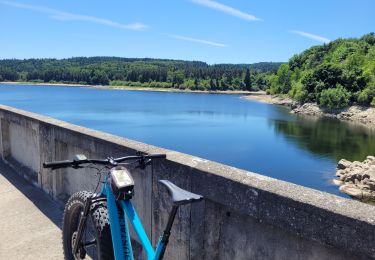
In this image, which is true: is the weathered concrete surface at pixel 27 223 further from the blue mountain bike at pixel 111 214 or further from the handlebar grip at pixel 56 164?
the handlebar grip at pixel 56 164

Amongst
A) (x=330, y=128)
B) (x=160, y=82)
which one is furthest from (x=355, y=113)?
(x=160, y=82)

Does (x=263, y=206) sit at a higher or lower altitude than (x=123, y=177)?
lower

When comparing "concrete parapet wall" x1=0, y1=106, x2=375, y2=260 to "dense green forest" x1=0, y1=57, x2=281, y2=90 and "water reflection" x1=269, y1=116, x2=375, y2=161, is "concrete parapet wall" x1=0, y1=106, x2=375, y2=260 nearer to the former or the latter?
"water reflection" x1=269, y1=116, x2=375, y2=161

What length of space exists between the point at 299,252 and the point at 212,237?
79cm

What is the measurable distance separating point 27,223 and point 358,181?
2495cm

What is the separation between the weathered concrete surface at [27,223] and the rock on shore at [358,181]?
21.6 metres

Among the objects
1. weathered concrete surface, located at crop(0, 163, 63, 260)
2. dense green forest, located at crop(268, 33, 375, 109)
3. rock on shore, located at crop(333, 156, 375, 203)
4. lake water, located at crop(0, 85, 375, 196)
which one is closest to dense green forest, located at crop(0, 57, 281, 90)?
dense green forest, located at crop(268, 33, 375, 109)

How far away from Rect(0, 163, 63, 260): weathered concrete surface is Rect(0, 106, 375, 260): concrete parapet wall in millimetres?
897

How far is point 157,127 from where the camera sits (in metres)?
49.7

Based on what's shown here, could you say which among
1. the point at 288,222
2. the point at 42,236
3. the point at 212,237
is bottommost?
the point at 42,236

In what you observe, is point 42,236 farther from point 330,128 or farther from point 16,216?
point 330,128

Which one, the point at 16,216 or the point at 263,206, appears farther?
the point at 16,216

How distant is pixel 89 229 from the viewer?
3061 mm

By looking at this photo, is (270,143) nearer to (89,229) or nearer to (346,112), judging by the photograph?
(346,112)
